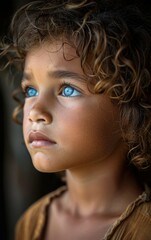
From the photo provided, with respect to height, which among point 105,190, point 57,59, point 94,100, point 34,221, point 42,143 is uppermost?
point 57,59

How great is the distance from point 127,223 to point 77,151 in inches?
10.4

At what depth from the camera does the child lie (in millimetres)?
1307

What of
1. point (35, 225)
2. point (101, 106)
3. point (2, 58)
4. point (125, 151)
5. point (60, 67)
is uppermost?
point (2, 58)

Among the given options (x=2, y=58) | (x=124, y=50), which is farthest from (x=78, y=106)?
(x=2, y=58)

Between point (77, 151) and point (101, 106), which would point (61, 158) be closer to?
point (77, 151)

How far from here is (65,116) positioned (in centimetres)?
131

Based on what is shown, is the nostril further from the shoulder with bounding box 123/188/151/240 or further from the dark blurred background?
the dark blurred background

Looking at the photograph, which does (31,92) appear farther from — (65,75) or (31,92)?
(65,75)

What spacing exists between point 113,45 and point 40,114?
288 millimetres

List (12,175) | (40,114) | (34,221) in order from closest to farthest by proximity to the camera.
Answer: (40,114)
(34,221)
(12,175)

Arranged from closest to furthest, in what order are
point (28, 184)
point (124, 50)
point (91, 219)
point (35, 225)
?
point (124, 50) → point (91, 219) → point (35, 225) → point (28, 184)

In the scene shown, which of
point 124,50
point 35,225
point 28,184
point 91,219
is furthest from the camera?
point 28,184

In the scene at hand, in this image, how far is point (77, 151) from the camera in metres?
1.33

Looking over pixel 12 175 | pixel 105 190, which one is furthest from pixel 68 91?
pixel 12 175
